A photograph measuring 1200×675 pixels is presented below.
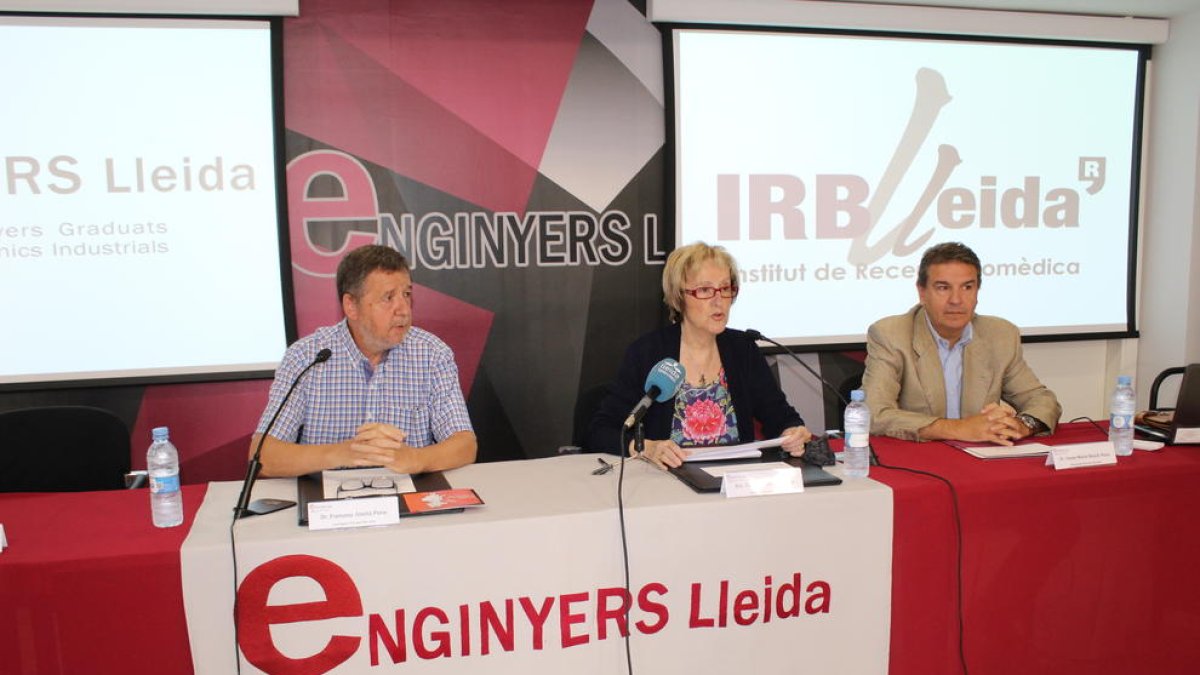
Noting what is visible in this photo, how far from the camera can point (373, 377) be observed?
2.19 meters

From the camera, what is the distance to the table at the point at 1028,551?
175cm

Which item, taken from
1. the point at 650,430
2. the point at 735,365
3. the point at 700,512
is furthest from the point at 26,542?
the point at 735,365

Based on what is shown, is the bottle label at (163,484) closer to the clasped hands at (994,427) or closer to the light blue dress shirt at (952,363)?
the clasped hands at (994,427)

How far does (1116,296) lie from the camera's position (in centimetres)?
401

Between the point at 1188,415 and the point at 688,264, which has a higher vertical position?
the point at 688,264

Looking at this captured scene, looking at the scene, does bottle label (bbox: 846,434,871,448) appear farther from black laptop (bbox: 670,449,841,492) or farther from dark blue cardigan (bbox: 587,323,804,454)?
dark blue cardigan (bbox: 587,323,804,454)

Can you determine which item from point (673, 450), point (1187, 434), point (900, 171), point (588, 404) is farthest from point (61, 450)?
point (900, 171)

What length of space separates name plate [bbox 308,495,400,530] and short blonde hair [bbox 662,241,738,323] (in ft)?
3.69

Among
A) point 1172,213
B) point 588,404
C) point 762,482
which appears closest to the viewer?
point 762,482

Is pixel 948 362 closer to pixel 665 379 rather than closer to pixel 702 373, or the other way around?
pixel 702 373

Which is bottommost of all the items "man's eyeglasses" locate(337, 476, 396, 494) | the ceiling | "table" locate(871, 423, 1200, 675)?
"table" locate(871, 423, 1200, 675)

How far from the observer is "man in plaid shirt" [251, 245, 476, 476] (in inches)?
82.7

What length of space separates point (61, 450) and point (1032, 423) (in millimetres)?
2943

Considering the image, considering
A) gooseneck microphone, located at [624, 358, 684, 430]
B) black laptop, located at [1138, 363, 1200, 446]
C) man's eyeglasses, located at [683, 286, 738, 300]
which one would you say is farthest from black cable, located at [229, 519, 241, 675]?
black laptop, located at [1138, 363, 1200, 446]
